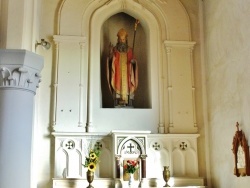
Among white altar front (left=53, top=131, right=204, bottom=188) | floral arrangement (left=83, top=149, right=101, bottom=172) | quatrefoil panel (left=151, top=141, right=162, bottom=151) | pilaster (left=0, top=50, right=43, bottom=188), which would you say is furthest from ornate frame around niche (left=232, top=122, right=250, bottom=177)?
pilaster (left=0, top=50, right=43, bottom=188)

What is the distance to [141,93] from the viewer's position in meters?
8.30

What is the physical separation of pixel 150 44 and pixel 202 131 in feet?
6.58

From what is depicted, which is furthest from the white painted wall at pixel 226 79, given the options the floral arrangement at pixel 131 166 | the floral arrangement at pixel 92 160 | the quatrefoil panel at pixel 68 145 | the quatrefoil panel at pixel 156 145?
the quatrefoil panel at pixel 68 145

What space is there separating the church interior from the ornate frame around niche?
3 centimetres

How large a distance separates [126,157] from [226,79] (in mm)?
2181

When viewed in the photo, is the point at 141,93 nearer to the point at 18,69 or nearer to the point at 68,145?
the point at 68,145

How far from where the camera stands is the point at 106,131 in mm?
7410

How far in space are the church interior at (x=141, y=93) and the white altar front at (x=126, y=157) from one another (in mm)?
18

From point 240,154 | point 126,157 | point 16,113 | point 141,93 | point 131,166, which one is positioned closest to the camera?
point 16,113

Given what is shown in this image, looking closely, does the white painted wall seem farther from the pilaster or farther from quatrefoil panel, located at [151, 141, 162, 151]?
the pilaster

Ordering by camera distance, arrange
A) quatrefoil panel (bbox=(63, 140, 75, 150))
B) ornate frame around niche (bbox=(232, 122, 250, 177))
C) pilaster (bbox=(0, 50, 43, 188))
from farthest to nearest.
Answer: quatrefoil panel (bbox=(63, 140, 75, 150)) → ornate frame around niche (bbox=(232, 122, 250, 177)) → pilaster (bbox=(0, 50, 43, 188))

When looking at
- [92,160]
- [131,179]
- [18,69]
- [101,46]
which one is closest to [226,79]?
[131,179]

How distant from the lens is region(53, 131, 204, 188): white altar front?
22.8 feet

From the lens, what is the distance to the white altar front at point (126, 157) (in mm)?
6945
